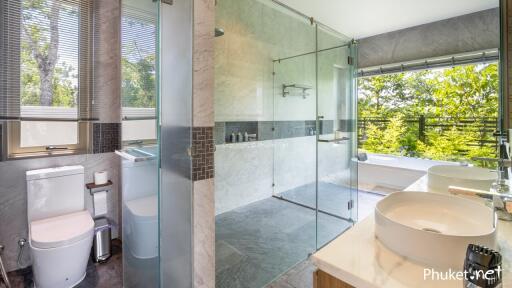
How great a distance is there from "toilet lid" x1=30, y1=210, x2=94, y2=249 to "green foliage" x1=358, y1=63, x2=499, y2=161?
9.14 feet

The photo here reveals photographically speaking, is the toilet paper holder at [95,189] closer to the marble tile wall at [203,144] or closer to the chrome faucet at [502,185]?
the marble tile wall at [203,144]

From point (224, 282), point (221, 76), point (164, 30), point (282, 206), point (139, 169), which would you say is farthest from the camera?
point (282, 206)

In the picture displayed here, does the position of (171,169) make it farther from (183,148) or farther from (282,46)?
(282,46)

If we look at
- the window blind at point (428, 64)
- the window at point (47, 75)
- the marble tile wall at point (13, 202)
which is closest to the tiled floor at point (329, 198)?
the window blind at point (428, 64)

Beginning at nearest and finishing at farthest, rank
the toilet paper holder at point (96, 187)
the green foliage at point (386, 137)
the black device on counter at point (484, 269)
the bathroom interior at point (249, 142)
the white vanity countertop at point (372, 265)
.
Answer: the black device on counter at point (484, 269) < the white vanity countertop at point (372, 265) < the bathroom interior at point (249, 142) < the toilet paper holder at point (96, 187) < the green foliage at point (386, 137)

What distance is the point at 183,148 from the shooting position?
48.8 inches

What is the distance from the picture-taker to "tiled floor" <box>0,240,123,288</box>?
185 centimetres

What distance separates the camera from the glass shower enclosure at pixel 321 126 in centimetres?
299

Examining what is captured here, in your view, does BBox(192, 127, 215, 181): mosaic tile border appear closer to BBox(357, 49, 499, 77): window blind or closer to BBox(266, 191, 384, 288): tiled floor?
BBox(266, 191, 384, 288): tiled floor

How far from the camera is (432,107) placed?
3.45m

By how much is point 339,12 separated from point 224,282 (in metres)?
3.33

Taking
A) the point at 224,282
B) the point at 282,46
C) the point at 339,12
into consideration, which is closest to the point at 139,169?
the point at 224,282

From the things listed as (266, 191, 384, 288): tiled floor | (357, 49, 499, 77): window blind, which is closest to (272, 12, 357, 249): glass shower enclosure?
(266, 191, 384, 288): tiled floor

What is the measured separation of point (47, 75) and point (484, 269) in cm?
282
